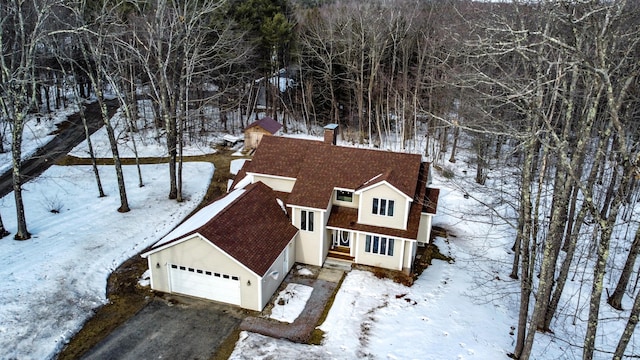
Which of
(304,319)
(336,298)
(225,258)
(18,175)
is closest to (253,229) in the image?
(225,258)

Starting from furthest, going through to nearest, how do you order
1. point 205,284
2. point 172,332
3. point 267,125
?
point 267,125, point 205,284, point 172,332

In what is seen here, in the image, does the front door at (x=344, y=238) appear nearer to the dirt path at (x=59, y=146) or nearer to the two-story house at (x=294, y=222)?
the two-story house at (x=294, y=222)

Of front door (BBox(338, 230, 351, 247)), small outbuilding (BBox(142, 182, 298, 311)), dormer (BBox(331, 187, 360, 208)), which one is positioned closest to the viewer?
small outbuilding (BBox(142, 182, 298, 311))

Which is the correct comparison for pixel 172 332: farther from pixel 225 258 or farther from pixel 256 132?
pixel 256 132

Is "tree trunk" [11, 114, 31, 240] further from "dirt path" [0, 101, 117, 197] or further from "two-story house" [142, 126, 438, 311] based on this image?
"two-story house" [142, 126, 438, 311]

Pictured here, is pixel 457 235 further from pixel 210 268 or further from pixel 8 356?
pixel 8 356

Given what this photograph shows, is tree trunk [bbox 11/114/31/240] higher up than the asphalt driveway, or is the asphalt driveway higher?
tree trunk [bbox 11/114/31/240]

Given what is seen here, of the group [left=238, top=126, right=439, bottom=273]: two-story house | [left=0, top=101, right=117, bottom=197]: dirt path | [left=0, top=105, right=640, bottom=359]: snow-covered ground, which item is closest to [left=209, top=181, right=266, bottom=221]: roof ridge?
[left=238, top=126, right=439, bottom=273]: two-story house
